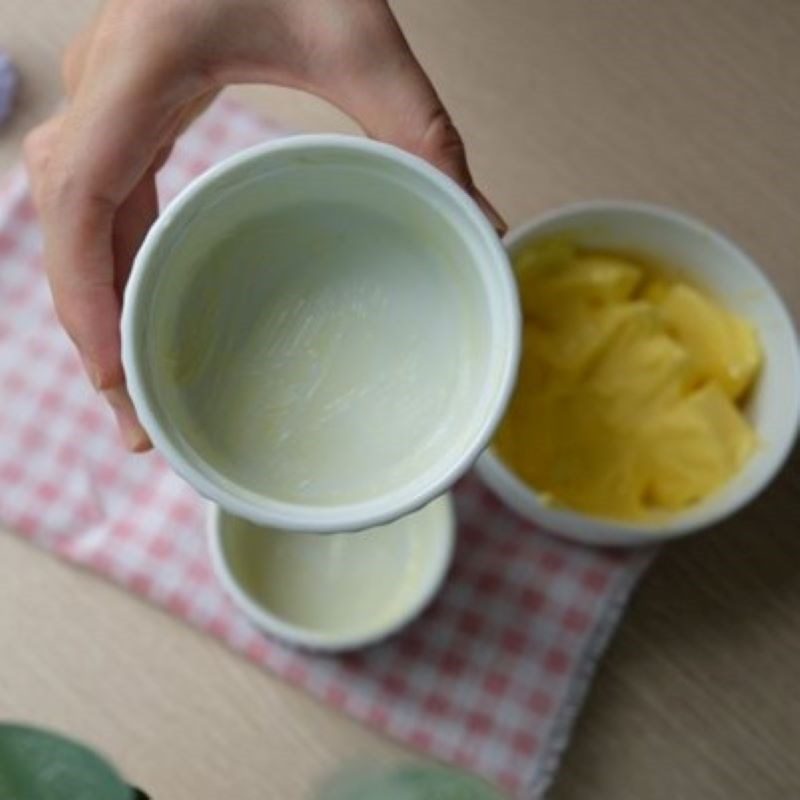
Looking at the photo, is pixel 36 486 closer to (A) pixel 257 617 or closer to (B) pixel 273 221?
(A) pixel 257 617

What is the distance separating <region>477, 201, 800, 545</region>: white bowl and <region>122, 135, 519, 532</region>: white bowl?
180 millimetres

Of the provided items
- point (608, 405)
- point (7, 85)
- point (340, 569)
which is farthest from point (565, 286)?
point (7, 85)

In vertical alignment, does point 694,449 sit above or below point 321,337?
below

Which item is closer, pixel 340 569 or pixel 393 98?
pixel 393 98

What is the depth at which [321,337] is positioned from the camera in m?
0.41

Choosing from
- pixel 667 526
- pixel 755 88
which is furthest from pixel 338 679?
pixel 755 88

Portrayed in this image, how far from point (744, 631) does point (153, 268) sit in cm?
38

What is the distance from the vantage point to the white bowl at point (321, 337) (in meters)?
0.40

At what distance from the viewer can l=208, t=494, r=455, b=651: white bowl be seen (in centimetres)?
59

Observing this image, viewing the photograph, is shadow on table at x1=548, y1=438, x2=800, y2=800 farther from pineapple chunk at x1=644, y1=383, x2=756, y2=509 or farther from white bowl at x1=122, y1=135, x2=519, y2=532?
white bowl at x1=122, y1=135, x2=519, y2=532

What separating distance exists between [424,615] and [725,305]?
22cm

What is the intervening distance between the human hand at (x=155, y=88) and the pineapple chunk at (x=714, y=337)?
0.73 ft

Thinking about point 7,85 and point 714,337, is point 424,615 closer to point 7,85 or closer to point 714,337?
point 714,337

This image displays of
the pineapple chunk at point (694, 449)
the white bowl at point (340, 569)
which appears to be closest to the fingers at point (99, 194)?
the white bowl at point (340, 569)
